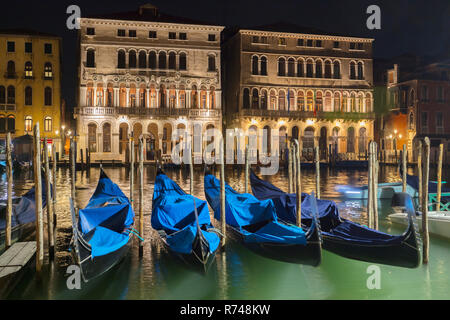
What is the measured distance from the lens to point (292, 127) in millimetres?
35406

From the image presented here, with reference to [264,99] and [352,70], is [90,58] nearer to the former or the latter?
[264,99]

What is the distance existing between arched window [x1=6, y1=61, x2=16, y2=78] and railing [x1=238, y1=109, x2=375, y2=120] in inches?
605

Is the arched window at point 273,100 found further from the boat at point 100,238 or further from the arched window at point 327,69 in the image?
the boat at point 100,238

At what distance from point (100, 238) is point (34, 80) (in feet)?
96.4

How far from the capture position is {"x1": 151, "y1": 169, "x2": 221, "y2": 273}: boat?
7.40m

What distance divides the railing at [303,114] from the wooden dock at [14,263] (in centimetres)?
2655

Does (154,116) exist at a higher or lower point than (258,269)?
higher

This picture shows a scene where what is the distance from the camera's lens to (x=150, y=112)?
1294 inches

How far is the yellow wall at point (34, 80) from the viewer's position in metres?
33.3

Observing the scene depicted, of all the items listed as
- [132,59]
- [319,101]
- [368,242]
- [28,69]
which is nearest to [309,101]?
[319,101]

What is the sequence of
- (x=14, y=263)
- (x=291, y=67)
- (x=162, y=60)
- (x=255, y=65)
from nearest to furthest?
(x=14, y=263), (x=162, y=60), (x=255, y=65), (x=291, y=67)

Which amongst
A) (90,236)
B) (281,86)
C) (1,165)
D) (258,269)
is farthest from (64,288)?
(281,86)
